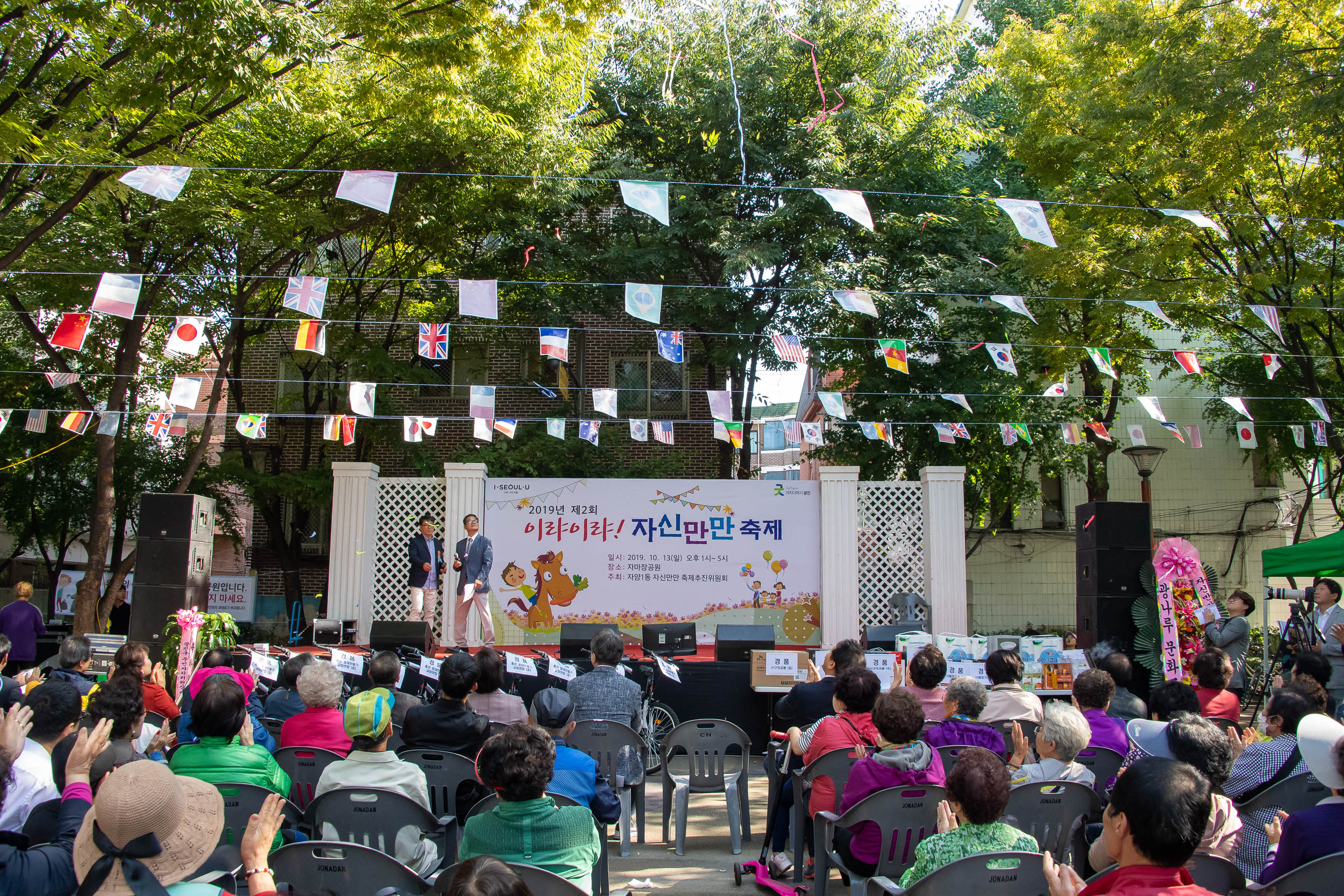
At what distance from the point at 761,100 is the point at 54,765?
45.0ft

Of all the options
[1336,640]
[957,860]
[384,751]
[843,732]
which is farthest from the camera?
[1336,640]

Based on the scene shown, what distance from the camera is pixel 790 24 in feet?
49.6

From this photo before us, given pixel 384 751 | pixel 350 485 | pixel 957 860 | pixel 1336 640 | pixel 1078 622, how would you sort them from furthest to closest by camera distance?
pixel 350 485
pixel 1078 622
pixel 1336 640
pixel 384 751
pixel 957 860

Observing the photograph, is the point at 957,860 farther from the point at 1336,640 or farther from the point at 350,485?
the point at 350,485

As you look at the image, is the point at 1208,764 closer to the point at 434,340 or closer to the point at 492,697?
the point at 492,697

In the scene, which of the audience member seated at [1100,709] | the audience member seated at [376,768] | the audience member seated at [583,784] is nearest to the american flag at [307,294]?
the audience member seated at [376,768]

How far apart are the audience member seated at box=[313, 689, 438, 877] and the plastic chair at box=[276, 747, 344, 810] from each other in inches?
24.6

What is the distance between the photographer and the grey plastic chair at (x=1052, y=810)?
11.8 feet

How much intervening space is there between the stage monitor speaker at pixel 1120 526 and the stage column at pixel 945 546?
2.87 meters

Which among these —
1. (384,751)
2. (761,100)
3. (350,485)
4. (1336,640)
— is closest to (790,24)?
(761,100)

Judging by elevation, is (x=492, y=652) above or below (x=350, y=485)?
below

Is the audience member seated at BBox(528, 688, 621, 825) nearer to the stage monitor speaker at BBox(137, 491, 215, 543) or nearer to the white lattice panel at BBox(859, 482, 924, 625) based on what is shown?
the stage monitor speaker at BBox(137, 491, 215, 543)

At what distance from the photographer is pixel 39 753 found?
3.27m

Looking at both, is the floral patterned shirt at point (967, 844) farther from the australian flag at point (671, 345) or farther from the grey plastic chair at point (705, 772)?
the australian flag at point (671, 345)
